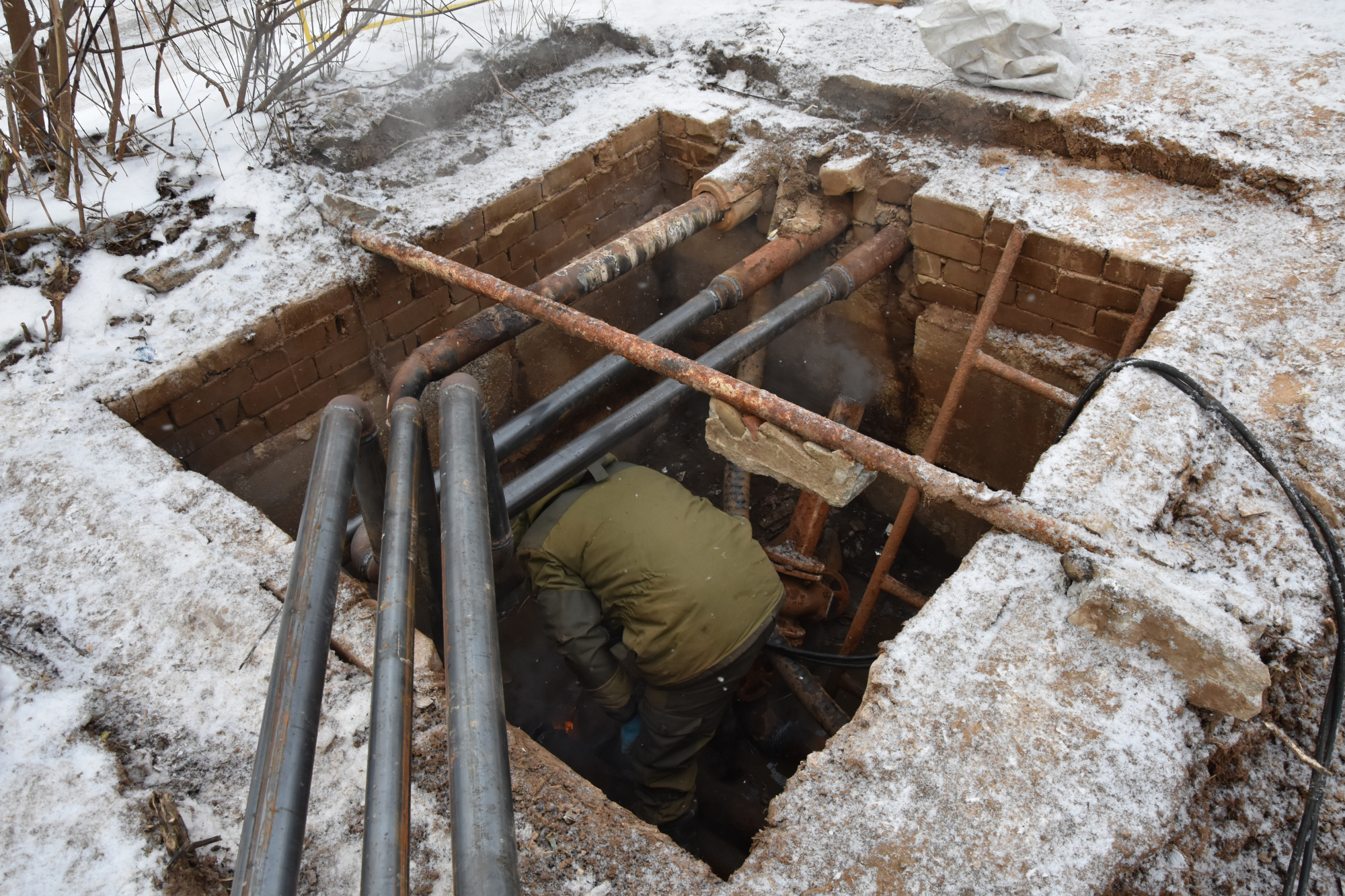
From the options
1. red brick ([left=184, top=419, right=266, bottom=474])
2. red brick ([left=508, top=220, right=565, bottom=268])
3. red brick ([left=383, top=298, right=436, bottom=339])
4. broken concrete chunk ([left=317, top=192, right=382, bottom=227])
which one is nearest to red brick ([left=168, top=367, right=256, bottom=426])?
red brick ([left=184, top=419, right=266, bottom=474])

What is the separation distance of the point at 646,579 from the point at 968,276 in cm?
216

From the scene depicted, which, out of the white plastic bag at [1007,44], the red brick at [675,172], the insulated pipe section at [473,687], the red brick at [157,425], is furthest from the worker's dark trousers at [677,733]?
the white plastic bag at [1007,44]

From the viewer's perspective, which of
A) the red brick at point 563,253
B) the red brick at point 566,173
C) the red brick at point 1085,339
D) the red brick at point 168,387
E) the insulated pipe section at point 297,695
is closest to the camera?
the insulated pipe section at point 297,695

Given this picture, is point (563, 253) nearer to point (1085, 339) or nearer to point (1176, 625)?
point (1085, 339)

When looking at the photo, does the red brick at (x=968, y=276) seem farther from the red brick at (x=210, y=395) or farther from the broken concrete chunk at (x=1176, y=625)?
the red brick at (x=210, y=395)

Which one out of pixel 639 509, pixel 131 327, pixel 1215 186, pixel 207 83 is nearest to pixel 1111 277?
pixel 1215 186

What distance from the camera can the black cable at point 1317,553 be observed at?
5.73 feet

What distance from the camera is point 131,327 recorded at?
3229 mm

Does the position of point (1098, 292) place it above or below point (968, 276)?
above

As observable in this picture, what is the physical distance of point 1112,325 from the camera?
136 inches

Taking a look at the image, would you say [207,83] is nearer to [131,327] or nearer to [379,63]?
[379,63]

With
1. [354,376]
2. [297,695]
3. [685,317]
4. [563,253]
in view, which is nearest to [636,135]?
[563,253]

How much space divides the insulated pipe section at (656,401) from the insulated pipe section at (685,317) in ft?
0.45

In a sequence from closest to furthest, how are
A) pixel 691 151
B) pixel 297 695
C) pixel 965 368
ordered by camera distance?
pixel 297 695 < pixel 965 368 < pixel 691 151
